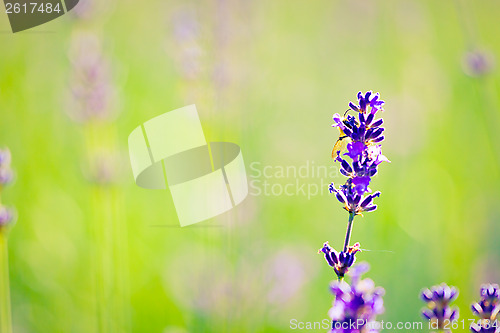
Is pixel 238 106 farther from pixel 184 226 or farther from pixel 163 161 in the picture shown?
pixel 184 226

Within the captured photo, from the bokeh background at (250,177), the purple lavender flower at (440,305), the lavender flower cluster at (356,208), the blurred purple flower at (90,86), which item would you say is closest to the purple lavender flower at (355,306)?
the lavender flower cluster at (356,208)

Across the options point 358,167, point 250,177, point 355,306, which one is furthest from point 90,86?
point 355,306

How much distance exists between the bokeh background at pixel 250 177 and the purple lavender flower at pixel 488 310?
74 centimetres

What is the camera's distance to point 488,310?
1.04m

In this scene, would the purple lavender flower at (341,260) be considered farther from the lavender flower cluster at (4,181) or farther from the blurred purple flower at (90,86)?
the blurred purple flower at (90,86)

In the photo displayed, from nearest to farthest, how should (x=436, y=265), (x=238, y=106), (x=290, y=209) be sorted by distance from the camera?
(x=436, y=265), (x=238, y=106), (x=290, y=209)

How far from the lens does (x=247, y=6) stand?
263 centimetres

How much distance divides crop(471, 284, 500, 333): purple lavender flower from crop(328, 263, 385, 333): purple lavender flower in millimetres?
282

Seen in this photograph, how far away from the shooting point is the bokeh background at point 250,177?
2135mm

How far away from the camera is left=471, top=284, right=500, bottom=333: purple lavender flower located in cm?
100

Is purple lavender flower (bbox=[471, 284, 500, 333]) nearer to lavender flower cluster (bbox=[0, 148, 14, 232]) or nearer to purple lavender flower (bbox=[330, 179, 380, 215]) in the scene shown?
purple lavender flower (bbox=[330, 179, 380, 215])

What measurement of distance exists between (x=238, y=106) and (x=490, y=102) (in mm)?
1392

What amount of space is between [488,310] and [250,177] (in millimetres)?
1655

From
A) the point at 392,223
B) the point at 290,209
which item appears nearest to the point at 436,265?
the point at 392,223
